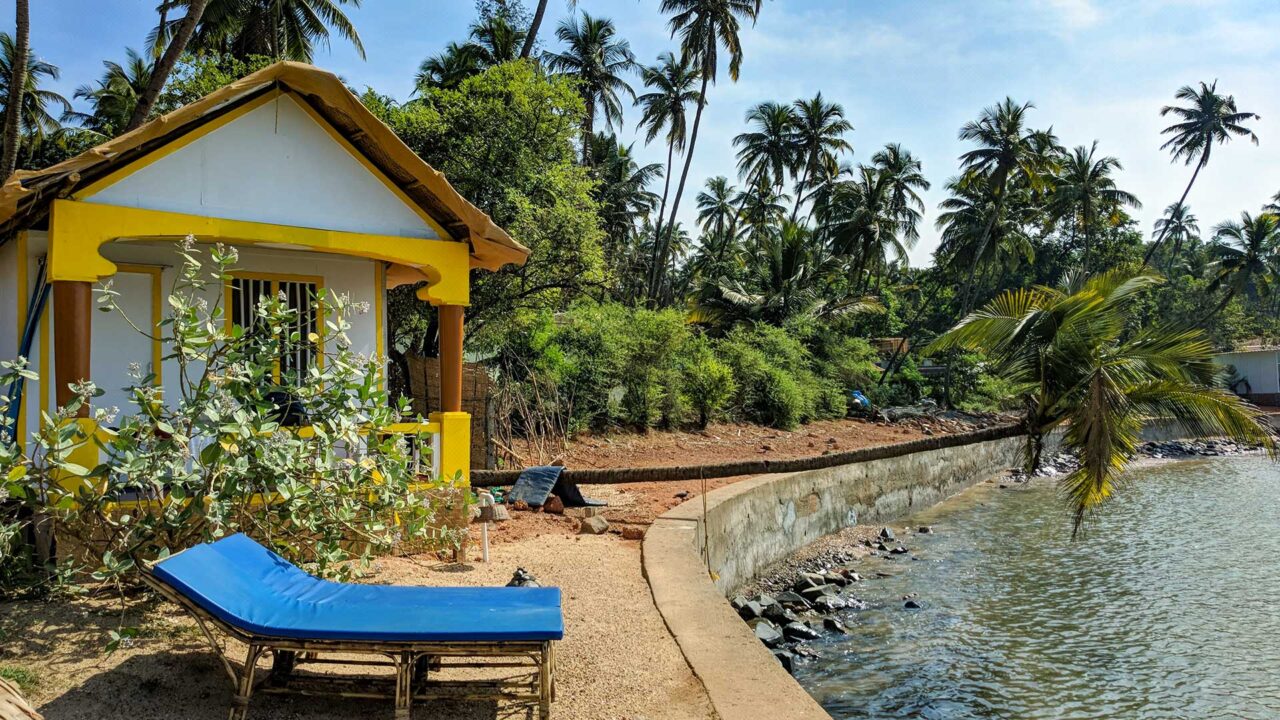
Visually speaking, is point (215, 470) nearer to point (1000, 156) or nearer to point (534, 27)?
point (534, 27)

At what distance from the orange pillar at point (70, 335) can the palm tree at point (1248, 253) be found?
175ft

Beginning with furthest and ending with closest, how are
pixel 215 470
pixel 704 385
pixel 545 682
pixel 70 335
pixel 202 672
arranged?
pixel 704 385
pixel 70 335
pixel 215 470
pixel 202 672
pixel 545 682

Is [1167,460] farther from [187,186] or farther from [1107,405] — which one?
[187,186]

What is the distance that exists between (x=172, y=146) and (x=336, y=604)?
484cm

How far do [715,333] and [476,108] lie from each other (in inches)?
605

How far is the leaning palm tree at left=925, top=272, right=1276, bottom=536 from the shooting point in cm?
911

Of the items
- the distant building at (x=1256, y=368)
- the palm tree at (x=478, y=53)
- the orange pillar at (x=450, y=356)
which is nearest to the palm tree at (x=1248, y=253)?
the distant building at (x=1256, y=368)

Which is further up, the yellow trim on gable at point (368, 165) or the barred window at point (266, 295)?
the yellow trim on gable at point (368, 165)

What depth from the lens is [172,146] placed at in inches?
285

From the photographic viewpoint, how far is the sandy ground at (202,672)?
4.15m

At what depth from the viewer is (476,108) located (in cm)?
1475

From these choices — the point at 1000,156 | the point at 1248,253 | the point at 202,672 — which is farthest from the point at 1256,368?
the point at 202,672

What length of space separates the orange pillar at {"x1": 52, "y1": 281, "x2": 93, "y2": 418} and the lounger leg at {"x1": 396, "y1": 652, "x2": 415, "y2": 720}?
4196mm

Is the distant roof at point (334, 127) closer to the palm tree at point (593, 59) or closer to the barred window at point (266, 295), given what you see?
the barred window at point (266, 295)
